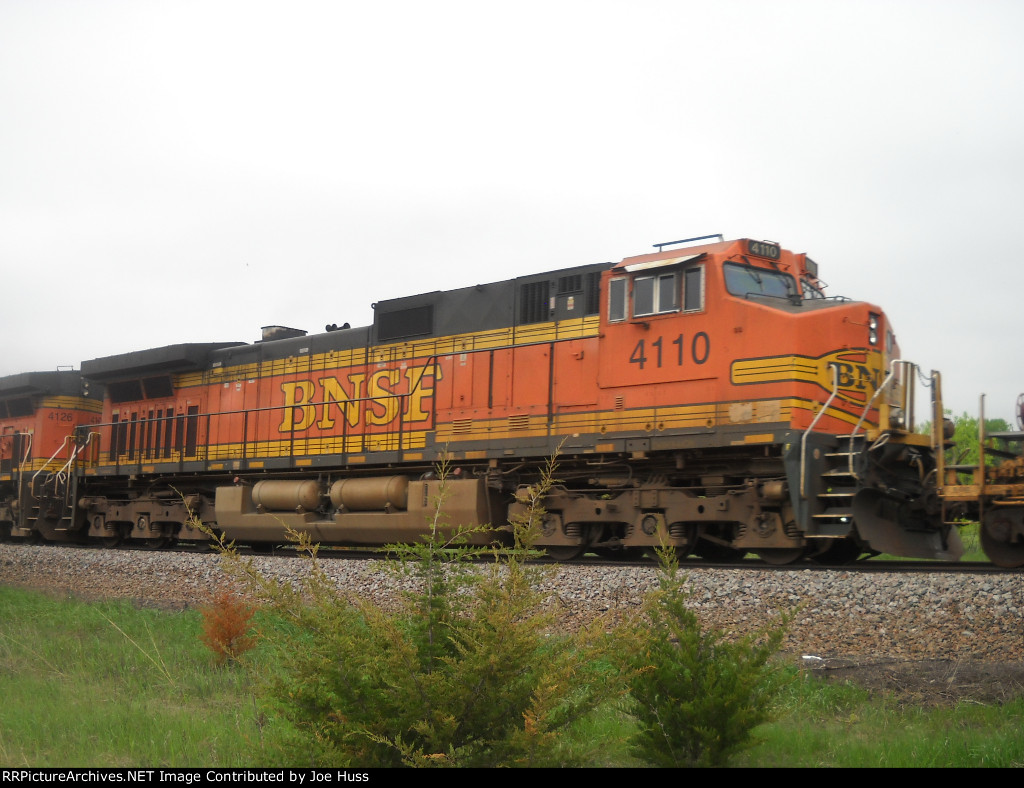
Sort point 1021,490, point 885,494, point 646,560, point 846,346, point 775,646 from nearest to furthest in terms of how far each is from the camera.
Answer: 1. point 775,646
2. point 1021,490
3. point 885,494
4. point 846,346
5. point 646,560

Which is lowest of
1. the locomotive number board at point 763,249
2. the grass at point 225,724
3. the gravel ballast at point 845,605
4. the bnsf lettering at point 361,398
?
the grass at point 225,724

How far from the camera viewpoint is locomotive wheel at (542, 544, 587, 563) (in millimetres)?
12398

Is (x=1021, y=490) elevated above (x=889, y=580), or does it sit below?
above

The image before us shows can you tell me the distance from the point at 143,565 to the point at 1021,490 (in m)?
12.3

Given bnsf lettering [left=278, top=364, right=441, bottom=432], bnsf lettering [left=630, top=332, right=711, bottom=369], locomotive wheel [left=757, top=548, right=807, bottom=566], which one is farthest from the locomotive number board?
bnsf lettering [left=278, top=364, right=441, bottom=432]

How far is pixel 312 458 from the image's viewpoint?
15.9 metres

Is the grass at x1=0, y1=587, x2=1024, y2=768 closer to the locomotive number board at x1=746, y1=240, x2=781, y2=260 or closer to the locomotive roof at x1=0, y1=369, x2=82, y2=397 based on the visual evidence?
the locomotive number board at x1=746, y1=240, x2=781, y2=260

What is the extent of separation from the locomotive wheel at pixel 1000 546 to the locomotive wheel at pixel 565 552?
4862mm

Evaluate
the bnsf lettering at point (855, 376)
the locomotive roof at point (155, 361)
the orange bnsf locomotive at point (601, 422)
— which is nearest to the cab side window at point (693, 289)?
the orange bnsf locomotive at point (601, 422)

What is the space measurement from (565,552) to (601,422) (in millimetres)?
1944

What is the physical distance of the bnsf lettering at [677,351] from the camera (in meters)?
11.2

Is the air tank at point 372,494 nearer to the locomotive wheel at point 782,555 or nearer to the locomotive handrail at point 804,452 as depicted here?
the locomotive wheel at point 782,555
